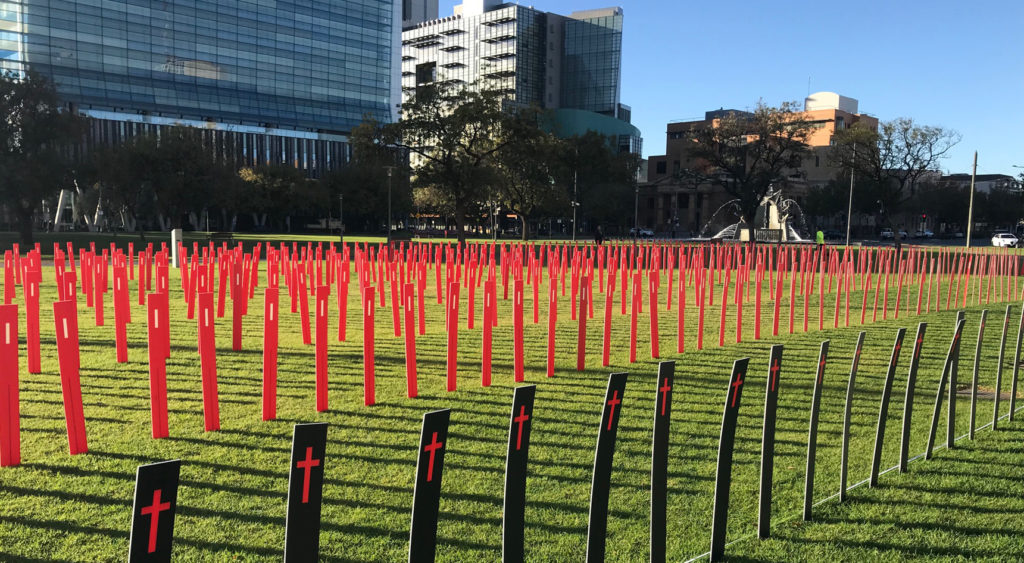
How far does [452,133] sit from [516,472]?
3849 cm

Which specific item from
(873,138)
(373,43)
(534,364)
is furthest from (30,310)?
(373,43)

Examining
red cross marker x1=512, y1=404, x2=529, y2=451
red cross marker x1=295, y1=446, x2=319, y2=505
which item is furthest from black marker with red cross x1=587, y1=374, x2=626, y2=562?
red cross marker x1=295, y1=446, x2=319, y2=505

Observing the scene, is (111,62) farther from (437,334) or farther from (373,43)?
(437,334)

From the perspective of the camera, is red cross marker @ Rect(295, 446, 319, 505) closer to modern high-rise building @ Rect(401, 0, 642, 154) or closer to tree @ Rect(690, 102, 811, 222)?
tree @ Rect(690, 102, 811, 222)

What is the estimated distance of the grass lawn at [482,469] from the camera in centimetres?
400

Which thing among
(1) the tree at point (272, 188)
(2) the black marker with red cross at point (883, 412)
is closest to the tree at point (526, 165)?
(1) the tree at point (272, 188)

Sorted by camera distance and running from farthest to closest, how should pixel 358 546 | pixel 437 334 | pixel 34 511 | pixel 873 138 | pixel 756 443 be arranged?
pixel 873 138 < pixel 437 334 < pixel 756 443 < pixel 34 511 < pixel 358 546

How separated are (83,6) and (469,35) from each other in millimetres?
64067

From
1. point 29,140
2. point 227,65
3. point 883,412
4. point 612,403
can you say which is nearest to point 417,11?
point 227,65

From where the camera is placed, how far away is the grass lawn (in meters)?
4.00

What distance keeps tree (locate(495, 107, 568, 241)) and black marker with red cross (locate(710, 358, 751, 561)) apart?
124ft

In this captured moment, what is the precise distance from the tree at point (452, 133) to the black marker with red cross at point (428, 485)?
36963 millimetres

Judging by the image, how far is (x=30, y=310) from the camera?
6.71 meters

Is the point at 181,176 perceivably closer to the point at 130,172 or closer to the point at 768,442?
the point at 130,172
